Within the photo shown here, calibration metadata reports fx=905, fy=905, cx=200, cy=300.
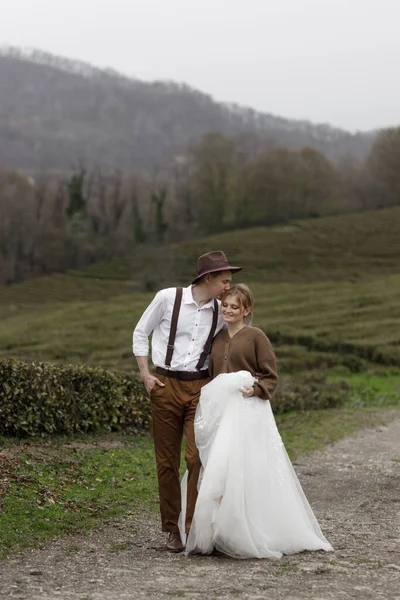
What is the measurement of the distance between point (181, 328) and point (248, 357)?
0.59 meters

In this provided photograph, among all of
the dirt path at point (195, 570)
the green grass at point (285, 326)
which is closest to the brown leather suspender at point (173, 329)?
the dirt path at point (195, 570)

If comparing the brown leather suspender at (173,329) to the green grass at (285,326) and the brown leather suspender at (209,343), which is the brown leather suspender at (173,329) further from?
the green grass at (285,326)

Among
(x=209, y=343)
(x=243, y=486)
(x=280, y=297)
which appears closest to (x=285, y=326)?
(x=280, y=297)

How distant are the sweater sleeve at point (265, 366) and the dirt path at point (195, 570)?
4.33 ft

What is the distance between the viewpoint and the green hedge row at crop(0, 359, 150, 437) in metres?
12.8

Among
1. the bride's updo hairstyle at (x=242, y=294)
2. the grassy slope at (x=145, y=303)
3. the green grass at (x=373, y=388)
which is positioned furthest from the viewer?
the green grass at (x=373, y=388)

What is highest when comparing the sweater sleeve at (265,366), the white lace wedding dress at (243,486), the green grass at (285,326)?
the sweater sleeve at (265,366)

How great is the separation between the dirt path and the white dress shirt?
1.56 metres

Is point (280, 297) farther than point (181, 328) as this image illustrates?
Yes

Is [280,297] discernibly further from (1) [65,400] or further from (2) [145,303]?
(1) [65,400]

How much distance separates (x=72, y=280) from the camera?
77.5 m

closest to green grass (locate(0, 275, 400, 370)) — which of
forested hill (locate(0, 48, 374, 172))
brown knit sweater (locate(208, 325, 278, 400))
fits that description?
brown knit sweater (locate(208, 325, 278, 400))

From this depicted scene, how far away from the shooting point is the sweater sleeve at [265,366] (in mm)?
7203

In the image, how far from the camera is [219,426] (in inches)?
279
